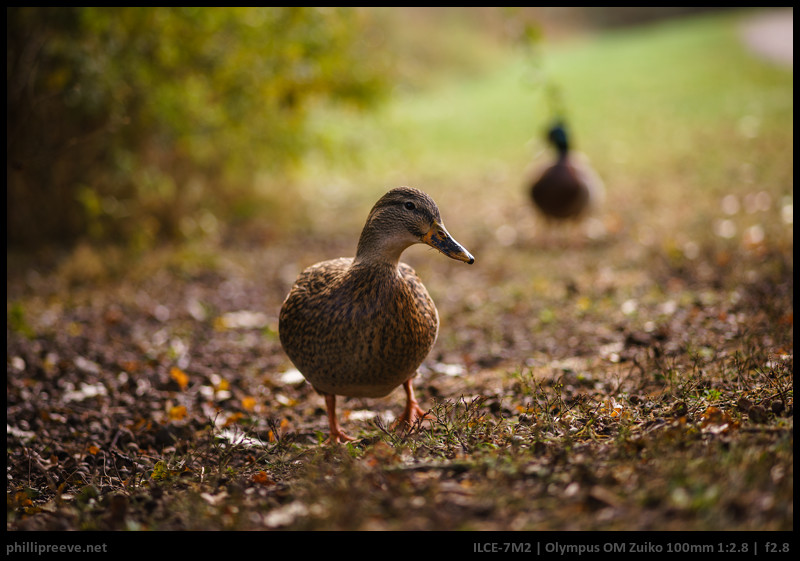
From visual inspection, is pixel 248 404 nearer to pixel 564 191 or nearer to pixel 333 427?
pixel 333 427

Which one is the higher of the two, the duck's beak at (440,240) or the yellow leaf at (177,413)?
the duck's beak at (440,240)

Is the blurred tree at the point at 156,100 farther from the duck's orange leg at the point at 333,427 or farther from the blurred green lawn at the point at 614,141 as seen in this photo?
the duck's orange leg at the point at 333,427

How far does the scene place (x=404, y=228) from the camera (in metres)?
3.02

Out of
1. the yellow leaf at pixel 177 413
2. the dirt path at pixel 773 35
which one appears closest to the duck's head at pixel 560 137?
the yellow leaf at pixel 177 413

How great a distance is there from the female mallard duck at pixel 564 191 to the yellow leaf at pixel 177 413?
4796 mm

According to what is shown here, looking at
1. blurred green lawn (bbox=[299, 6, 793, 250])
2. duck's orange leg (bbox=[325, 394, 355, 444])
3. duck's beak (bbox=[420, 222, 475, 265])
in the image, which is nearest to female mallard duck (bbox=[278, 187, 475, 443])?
duck's beak (bbox=[420, 222, 475, 265])

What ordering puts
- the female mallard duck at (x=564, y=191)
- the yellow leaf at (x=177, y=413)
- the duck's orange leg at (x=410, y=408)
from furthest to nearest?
the female mallard duck at (x=564, y=191) < the yellow leaf at (x=177, y=413) < the duck's orange leg at (x=410, y=408)

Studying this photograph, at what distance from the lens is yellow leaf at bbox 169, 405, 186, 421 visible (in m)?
3.83

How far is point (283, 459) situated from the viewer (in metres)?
3.00

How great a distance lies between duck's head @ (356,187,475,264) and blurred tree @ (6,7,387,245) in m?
3.94

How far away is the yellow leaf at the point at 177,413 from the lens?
3.83 meters

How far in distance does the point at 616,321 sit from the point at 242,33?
5284 mm

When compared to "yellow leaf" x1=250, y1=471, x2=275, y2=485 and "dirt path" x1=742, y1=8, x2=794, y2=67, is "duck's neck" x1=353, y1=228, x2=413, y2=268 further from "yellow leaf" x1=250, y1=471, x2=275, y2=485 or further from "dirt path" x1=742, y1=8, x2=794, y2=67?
"dirt path" x1=742, y1=8, x2=794, y2=67

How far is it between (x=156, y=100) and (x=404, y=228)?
15.6ft
